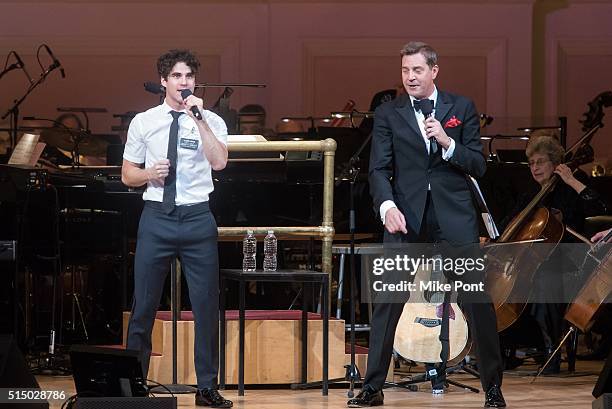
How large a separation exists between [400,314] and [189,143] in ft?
3.96

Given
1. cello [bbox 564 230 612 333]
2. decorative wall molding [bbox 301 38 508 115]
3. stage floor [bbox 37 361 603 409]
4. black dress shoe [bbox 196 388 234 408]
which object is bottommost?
stage floor [bbox 37 361 603 409]

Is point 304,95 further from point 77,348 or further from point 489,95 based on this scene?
point 77,348

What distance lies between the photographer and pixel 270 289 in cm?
909

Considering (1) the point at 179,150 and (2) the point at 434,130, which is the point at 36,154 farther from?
(2) the point at 434,130

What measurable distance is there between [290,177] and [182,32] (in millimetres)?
4510

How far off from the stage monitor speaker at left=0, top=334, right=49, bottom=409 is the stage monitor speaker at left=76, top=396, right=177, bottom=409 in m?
0.14

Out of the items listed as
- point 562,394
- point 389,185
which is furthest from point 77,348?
point 562,394

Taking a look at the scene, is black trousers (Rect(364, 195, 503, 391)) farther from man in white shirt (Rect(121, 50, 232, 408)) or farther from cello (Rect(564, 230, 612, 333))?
cello (Rect(564, 230, 612, 333))

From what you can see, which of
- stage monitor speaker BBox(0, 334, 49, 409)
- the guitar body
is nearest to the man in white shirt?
stage monitor speaker BBox(0, 334, 49, 409)

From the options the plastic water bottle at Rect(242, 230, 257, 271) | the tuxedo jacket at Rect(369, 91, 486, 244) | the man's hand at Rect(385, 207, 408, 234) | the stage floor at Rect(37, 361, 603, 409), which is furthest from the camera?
the plastic water bottle at Rect(242, 230, 257, 271)

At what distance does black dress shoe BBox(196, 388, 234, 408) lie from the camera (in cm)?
551

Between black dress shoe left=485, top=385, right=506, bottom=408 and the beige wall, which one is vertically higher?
the beige wall

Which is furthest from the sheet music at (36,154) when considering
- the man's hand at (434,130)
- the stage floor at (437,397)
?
the man's hand at (434,130)

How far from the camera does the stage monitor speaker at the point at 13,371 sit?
13.9 ft
